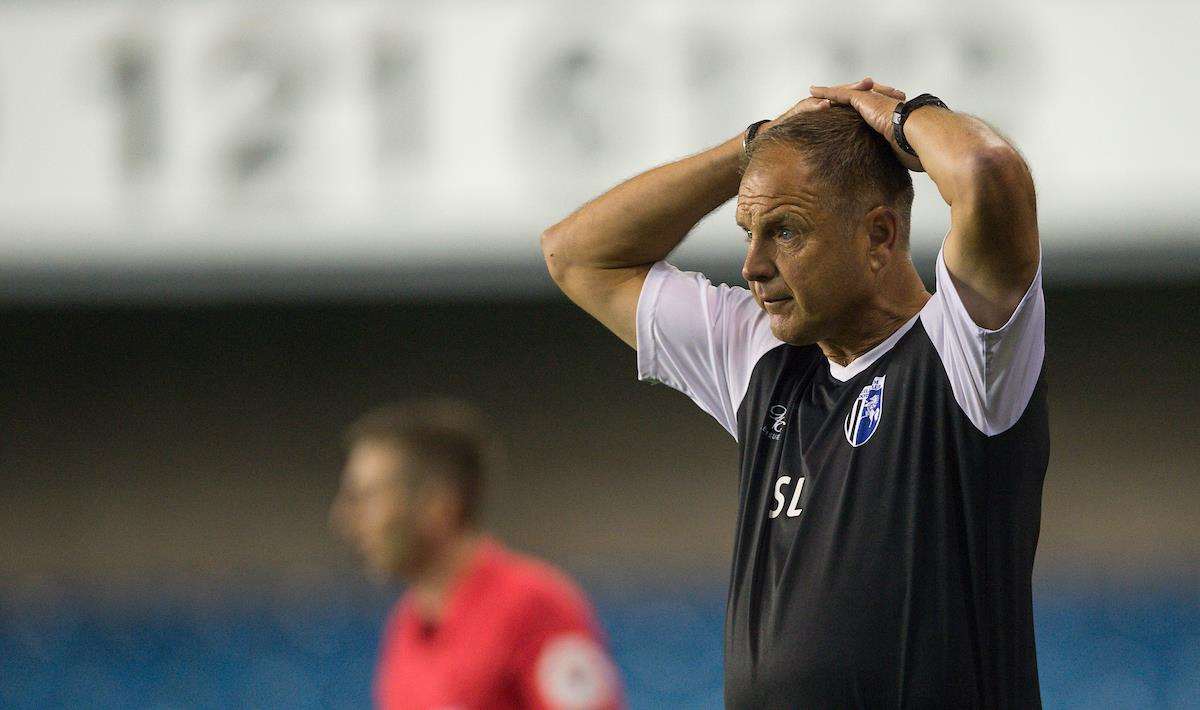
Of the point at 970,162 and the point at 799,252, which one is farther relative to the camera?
the point at 799,252

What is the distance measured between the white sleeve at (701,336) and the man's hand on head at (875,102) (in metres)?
0.32

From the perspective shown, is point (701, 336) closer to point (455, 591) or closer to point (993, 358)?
point (993, 358)

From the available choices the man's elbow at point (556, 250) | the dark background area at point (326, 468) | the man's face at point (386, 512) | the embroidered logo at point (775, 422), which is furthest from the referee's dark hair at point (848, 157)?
the dark background area at point (326, 468)

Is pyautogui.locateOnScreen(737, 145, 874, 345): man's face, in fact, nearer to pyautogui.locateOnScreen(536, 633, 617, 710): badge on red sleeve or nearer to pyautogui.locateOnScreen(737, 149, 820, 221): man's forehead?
pyautogui.locateOnScreen(737, 149, 820, 221): man's forehead

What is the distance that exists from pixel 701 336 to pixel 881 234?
1.11ft

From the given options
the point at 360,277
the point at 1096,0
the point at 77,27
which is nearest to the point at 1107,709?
the point at 1096,0

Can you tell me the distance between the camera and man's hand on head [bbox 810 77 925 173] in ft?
5.66

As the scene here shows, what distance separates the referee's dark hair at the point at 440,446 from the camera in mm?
3236

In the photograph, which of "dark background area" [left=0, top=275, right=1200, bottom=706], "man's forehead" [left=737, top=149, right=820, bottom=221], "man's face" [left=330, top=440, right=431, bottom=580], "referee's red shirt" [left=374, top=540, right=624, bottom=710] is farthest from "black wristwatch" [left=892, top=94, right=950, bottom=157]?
"dark background area" [left=0, top=275, right=1200, bottom=706]

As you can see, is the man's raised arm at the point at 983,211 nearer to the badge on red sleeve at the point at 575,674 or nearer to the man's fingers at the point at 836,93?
the man's fingers at the point at 836,93

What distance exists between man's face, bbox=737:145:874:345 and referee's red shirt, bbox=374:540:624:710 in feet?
4.30

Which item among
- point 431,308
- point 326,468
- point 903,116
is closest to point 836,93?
point 903,116

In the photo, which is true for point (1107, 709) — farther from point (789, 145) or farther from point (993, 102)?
point (789, 145)

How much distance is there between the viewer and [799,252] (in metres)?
1.76
